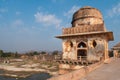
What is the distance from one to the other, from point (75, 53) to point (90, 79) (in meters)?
10.3

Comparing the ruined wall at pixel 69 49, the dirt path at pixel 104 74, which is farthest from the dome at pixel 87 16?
the dirt path at pixel 104 74

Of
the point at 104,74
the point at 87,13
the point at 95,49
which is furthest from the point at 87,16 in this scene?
the point at 104,74

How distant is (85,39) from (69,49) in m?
2.22

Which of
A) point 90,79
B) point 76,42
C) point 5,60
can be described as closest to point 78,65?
point 76,42

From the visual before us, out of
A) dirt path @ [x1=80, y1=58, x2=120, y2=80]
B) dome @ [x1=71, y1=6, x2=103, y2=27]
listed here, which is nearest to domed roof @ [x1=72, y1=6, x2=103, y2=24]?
dome @ [x1=71, y1=6, x2=103, y2=27]

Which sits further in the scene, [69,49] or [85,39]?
[69,49]

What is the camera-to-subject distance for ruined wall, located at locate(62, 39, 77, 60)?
17.8m

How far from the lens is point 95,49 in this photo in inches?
651

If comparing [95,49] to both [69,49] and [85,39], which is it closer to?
[85,39]

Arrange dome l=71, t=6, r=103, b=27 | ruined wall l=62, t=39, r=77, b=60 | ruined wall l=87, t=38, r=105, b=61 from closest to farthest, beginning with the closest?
1. ruined wall l=87, t=38, r=105, b=61
2. ruined wall l=62, t=39, r=77, b=60
3. dome l=71, t=6, r=103, b=27

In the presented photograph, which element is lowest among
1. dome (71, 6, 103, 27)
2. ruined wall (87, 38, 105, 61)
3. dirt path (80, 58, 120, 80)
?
dirt path (80, 58, 120, 80)

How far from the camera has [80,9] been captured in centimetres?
1938

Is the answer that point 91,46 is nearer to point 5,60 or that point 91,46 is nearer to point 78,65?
point 78,65

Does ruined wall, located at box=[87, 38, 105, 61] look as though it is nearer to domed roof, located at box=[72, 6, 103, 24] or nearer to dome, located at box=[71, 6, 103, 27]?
dome, located at box=[71, 6, 103, 27]
